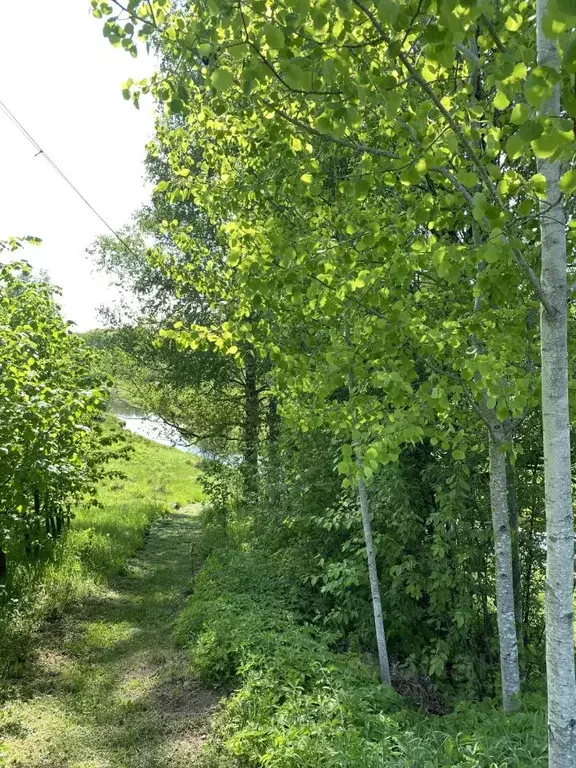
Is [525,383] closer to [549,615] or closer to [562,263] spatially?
[562,263]

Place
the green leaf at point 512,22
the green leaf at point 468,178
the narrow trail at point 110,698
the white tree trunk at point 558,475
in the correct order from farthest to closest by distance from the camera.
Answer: the narrow trail at point 110,698 < the green leaf at point 512,22 < the white tree trunk at point 558,475 < the green leaf at point 468,178

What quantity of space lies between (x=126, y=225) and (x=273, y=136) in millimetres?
11634

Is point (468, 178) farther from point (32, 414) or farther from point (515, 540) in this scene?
point (515, 540)

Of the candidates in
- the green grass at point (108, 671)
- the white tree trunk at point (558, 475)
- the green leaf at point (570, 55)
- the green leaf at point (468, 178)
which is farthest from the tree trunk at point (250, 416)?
the green leaf at point (570, 55)

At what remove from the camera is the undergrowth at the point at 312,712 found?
311cm

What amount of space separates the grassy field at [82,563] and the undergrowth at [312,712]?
4.84 ft

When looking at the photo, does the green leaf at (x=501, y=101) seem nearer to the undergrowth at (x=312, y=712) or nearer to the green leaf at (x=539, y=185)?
the green leaf at (x=539, y=185)

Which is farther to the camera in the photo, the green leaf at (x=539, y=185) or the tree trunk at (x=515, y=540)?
the tree trunk at (x=515, y=540)

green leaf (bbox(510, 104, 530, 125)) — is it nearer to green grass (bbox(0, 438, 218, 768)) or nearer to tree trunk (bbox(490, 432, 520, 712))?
tree trunk (bbox(490, 432, 520, 712))

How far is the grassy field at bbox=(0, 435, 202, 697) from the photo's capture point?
532 cm

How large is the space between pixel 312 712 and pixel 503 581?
1.56m

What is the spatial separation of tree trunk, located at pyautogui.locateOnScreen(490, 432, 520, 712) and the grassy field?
3.87 m

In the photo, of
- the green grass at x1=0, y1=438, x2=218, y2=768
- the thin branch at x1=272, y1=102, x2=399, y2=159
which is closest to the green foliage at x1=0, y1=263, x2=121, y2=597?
the green grass at x1=0, y1=438, x2=218, y2=768

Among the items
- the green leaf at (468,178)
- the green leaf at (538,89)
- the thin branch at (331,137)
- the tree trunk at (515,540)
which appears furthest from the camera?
the tree trunk at (515,540)
